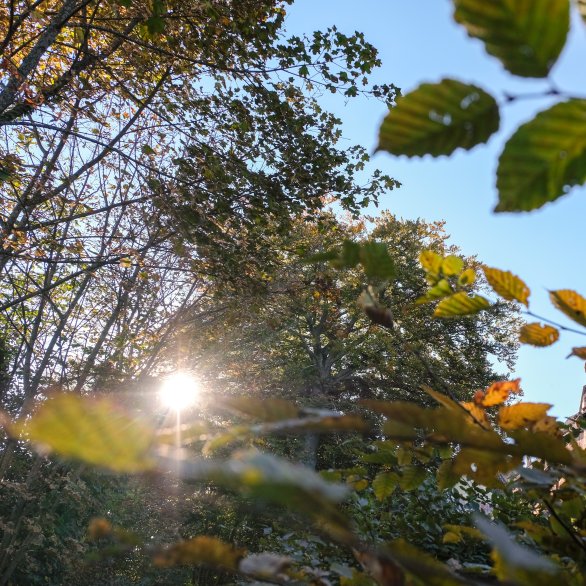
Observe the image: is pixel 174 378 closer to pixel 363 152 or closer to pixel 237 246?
pixel 237 246

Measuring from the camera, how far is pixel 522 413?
0.96 meters

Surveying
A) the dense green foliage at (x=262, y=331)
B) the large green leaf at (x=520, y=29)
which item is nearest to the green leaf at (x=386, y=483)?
the dense green foliage at (x=262, y=331)

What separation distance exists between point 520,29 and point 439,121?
4.2 inches

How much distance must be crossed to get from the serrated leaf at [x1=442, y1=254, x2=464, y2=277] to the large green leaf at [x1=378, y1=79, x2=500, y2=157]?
427mm

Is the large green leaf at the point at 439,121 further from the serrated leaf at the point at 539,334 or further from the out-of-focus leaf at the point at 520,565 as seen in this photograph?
the serrated leaf at the point at 539,334

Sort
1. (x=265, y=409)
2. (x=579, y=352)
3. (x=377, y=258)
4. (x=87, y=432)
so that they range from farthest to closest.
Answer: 1. (x=579, y=352)
2. (x=377, y=258)
3. (x=265, y=409)
4. (x=87, y=432)

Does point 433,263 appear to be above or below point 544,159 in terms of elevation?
above

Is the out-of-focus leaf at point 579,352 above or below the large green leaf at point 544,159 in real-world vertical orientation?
above

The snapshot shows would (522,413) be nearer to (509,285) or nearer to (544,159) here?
(509,285)

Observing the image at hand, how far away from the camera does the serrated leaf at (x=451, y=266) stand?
0.91 m

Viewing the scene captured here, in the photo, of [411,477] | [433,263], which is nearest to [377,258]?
[433,263]

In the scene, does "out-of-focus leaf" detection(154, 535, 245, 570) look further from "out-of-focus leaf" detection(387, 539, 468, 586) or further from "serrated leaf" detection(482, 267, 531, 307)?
"serrated leaf" detection(482, 267, 531, 307)

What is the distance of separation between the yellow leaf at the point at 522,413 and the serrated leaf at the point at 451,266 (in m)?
0.32

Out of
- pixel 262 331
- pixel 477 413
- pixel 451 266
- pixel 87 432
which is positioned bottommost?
pixel 87 432
